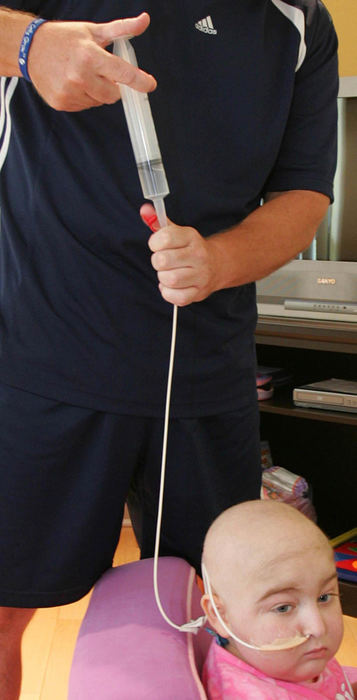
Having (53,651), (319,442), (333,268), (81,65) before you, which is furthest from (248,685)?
(319,442)

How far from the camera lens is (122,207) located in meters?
1.16

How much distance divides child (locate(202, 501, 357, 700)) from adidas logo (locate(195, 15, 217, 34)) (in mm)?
707

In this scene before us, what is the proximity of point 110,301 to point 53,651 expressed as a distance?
1289 millimetres

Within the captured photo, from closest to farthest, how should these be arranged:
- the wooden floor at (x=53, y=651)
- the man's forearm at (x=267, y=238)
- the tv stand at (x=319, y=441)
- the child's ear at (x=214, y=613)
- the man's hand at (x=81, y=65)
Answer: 1. the man's hand at (x=81, y=65)
2. the child's ear at (x=214, y=613)
3. the man's forearm at (x=267, y=238)
4. the wooden floor at (x=53, y=651)
5. the tv stand at (x=319, y=441)

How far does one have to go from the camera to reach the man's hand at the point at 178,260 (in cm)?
98

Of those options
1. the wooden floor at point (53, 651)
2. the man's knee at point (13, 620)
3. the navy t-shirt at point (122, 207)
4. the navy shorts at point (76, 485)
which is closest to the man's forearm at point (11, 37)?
the navy t-shirt at point (122, 207)

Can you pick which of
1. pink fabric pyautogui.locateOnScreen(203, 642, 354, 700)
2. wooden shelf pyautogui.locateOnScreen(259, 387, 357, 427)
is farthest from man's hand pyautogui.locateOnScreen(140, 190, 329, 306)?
wooden shelf pyautogui.locateOnScreen(259, 387, 357, 427)

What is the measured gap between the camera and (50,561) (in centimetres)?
120

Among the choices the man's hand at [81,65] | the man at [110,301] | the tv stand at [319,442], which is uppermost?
the man's hand at [81,65]

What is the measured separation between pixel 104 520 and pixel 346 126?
65.7 inches

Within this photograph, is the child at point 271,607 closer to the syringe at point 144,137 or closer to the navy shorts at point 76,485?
the navy shorts at point 76,485

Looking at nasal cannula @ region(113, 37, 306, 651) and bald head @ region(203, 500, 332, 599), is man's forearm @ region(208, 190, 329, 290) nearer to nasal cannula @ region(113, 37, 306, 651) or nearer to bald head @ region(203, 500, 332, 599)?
nasal cannula @ region(113, 37, 306, 651)

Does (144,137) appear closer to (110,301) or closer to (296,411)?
(110,301)

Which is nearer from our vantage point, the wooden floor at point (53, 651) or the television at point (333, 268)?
the wooden floor at point (53, 651)
